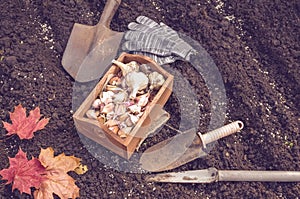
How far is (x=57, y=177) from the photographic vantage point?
1973 mm

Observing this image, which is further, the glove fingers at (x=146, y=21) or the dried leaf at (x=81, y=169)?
the glove fingers at (x=146, y=21)

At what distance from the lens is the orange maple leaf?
196 centimetres

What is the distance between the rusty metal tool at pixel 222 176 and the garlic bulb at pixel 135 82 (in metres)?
0.40

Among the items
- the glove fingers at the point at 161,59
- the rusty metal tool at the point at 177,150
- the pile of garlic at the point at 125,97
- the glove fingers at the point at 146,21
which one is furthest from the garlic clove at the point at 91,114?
the glove fingers at the point at 146,21

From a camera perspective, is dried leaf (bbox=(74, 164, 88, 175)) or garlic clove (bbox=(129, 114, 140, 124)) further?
dried leaf (bbox=(74, 164, 88, 175))

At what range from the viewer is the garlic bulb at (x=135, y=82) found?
6.38 feet

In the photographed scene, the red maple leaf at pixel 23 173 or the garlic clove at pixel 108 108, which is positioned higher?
the garlic clove at pixel 108 108

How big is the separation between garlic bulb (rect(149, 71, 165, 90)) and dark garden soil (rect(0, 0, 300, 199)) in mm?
215

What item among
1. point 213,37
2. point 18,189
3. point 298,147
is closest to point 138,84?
point 213,37

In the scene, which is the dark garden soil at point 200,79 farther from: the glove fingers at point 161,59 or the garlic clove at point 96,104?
the garlic clove at point 96,104

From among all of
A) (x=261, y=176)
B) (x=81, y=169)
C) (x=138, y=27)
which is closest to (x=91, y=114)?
(x=81, y=169)

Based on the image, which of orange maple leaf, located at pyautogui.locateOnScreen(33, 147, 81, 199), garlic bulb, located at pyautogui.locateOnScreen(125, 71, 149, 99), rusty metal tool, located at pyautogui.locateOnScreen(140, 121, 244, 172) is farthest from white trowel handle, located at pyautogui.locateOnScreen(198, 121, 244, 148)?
orange maple leaf, located at pyautogui.locateOnScreen(33, 147, 81, 199)

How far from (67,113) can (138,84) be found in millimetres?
423

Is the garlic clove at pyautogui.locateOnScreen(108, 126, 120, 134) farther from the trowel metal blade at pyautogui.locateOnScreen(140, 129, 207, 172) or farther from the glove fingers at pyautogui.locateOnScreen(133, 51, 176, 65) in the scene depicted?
the glove fingers at pyautogui.locateOnScreen(133, 51, 176, 65)
